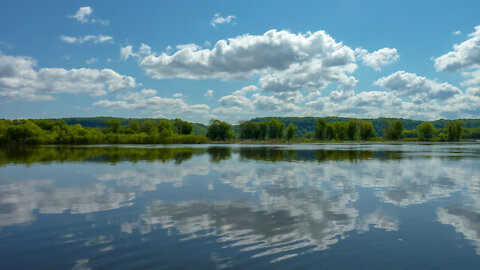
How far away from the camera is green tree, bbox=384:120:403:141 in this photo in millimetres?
185750

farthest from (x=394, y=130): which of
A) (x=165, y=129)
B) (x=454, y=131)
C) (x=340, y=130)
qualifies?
(x=165, y=129)

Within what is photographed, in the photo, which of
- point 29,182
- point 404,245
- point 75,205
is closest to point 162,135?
point 29,182

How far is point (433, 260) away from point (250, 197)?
10526mm

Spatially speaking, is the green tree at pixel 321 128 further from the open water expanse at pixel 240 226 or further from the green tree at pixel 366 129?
the open water expanse at pixel 240 226

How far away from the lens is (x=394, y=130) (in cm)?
18775

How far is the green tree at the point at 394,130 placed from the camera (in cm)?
18575

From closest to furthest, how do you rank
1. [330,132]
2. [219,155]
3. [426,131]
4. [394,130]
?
[219,155]
[394,130]
[426,131]
[330,132]

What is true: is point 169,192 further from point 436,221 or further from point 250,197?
point 436,221

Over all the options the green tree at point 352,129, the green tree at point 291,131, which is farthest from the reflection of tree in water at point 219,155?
the green tree at point 352,129

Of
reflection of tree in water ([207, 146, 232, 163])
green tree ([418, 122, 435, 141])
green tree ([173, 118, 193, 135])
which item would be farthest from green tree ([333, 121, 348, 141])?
reflection of tree in water ([207, 146, 232, 163])

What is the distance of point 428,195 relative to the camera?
19.1 meters

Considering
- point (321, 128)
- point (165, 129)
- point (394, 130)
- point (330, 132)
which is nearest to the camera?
point (165, 129)

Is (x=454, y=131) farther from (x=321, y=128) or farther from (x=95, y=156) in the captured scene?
(x=95, y=156)

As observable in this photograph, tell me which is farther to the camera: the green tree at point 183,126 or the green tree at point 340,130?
the green tree at point 340,130
